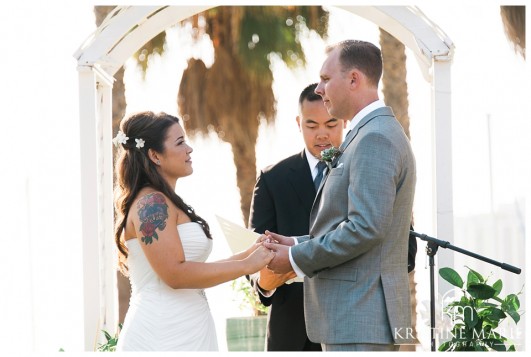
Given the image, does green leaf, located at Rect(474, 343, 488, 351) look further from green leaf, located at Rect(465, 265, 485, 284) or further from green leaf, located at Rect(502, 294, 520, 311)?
green leaf, located at Rect(465, 265, 485, 284)

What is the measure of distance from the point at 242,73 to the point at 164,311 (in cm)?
884

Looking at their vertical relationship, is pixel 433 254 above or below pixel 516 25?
below

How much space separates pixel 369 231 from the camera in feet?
13.6

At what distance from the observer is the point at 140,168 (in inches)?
199

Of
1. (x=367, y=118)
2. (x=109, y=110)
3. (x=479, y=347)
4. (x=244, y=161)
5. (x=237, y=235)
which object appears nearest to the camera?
(x=367, y=118)

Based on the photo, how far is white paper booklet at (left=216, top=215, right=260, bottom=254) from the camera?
517cm

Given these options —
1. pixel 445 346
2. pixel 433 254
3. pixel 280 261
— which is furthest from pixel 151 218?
pixel 445 346

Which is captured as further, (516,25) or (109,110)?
(516,25)

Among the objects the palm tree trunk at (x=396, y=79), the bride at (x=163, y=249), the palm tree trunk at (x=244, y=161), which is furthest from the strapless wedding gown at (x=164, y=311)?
the palm tree trunk at (x=244, y=161)

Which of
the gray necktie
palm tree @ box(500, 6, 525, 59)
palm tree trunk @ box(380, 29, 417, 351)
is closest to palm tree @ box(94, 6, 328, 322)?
palm tree trunk @ box(380, 29, 417, 351)

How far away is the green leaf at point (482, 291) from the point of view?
592cm

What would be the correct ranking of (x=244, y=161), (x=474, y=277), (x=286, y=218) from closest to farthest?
1. (x=286, y=218)
2. (x=474, y=277)
3. (x=244, y=161)

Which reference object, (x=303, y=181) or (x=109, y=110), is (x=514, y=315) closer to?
(x=303, y=181)

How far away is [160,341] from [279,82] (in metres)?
9.04
